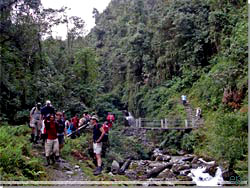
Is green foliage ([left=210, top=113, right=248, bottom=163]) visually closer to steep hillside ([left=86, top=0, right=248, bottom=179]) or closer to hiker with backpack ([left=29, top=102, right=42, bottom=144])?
steep hillside ([left=86, top=0, right=248, bottom=179])

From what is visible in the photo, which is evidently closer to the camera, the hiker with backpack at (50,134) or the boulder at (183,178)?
the hiker with backpack at (50,134)

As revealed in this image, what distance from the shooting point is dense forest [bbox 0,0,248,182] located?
9312 millimetres

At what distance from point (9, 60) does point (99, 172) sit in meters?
5.50

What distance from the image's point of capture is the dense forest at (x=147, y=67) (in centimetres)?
931

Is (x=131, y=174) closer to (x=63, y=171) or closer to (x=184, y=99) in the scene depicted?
(x=63, y=171)

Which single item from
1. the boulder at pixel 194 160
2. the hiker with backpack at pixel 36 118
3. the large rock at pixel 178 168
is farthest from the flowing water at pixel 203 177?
the hiker with backpack at pixel 36 118

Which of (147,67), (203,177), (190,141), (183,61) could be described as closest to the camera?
(203,177)

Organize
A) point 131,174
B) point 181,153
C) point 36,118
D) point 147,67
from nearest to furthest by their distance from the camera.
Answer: point 36,118 < point 131,174 < point 181,153 < point 147,67

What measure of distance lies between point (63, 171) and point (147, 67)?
648 inches

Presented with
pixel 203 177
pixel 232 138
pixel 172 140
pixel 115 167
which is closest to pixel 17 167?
pixel 115 167

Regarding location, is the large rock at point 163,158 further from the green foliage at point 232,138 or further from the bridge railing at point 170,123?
the green foliage at point 232,138

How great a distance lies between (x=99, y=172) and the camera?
18.6ft

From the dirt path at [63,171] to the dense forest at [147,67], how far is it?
3.02m

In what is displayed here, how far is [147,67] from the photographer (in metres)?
21.5
